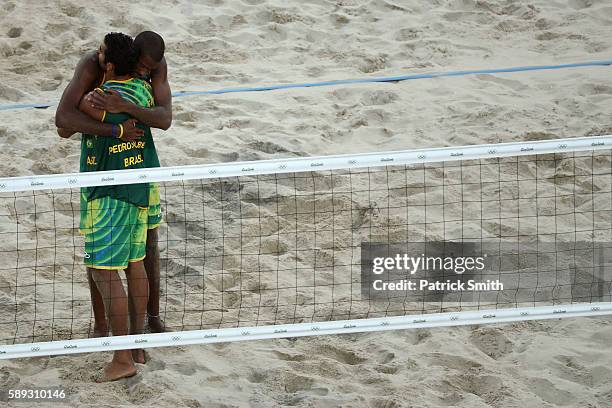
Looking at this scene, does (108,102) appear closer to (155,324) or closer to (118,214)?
(118,214)

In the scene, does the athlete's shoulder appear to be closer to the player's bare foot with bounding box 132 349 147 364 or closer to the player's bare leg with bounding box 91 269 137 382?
the player's bare leg with bounding box 91 269 137 382

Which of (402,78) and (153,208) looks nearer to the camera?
(153,208)

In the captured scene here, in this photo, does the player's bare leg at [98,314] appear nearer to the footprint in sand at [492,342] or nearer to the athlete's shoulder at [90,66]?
the athlete's shoulder at [90,66]

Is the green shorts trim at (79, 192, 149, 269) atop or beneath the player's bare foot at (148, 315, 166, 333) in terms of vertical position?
atop

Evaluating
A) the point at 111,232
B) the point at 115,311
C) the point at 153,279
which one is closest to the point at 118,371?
the point at 115,311

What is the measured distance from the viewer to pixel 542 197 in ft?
20.0

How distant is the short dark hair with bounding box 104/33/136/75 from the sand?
134 centimetres

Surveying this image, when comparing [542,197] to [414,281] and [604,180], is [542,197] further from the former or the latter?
[414,281]

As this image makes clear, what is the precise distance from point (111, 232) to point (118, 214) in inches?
3.3

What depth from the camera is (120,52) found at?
4.42 m

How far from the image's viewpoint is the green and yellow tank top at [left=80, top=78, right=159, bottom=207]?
4.45 m

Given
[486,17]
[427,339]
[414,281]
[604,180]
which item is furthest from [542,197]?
[486,17]

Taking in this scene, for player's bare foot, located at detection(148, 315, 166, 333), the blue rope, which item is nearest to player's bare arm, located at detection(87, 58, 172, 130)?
player's bare foot, located at detection(148, 315, 166, 333)

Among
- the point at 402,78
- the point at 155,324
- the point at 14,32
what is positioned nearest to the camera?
the point at 155,324
